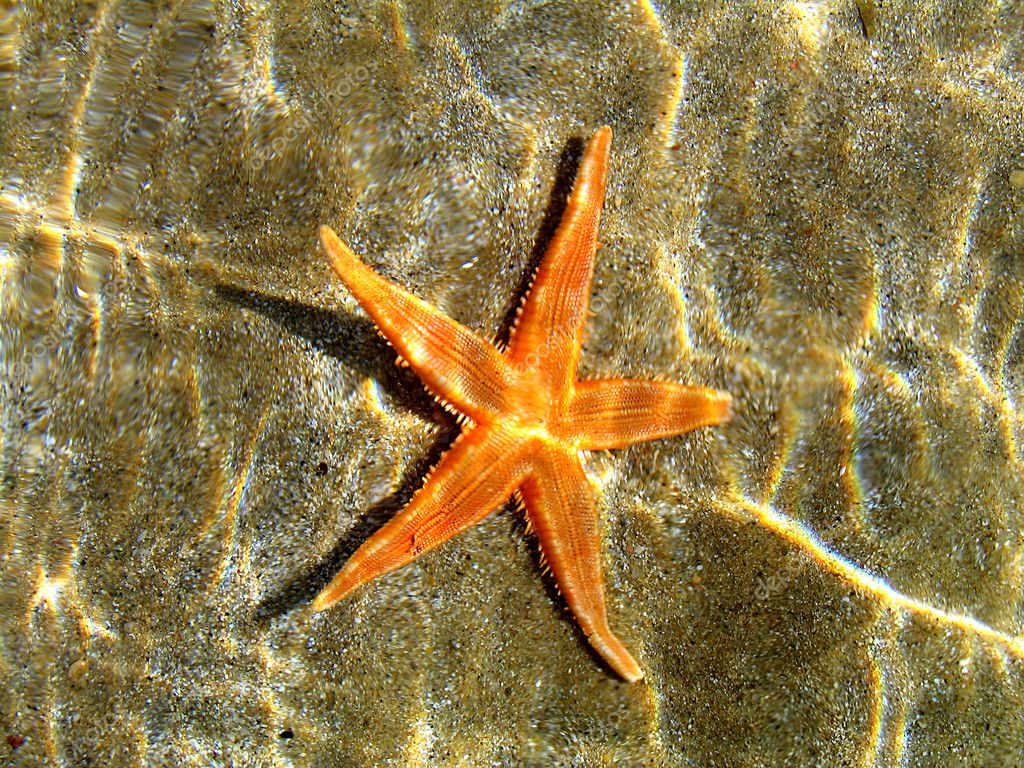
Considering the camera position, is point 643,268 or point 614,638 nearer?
point 614,638

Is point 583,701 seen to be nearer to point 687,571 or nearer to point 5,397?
point 687,571

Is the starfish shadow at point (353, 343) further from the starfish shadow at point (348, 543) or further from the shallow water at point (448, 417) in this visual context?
the starfish shadow at point (348, 543)

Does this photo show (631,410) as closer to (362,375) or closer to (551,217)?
(551,217)

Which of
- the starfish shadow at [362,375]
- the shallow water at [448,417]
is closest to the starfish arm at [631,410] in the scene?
the shallow water at [448,417]

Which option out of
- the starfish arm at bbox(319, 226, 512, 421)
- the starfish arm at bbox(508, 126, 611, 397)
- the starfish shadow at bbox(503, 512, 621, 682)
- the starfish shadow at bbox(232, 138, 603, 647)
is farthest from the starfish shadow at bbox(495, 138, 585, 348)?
the starfish shadow at bbox(503, 512, 621, 682)

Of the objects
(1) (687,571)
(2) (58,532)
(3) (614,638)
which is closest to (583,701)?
(3) (614,638)

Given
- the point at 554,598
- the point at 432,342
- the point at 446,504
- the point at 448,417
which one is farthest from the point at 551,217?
the point at 554,598

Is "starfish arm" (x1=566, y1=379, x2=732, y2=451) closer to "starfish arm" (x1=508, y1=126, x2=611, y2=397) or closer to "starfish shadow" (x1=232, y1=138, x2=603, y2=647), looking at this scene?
"starfish arm" (x1=508, y1=126, x2=611, y2=397)
